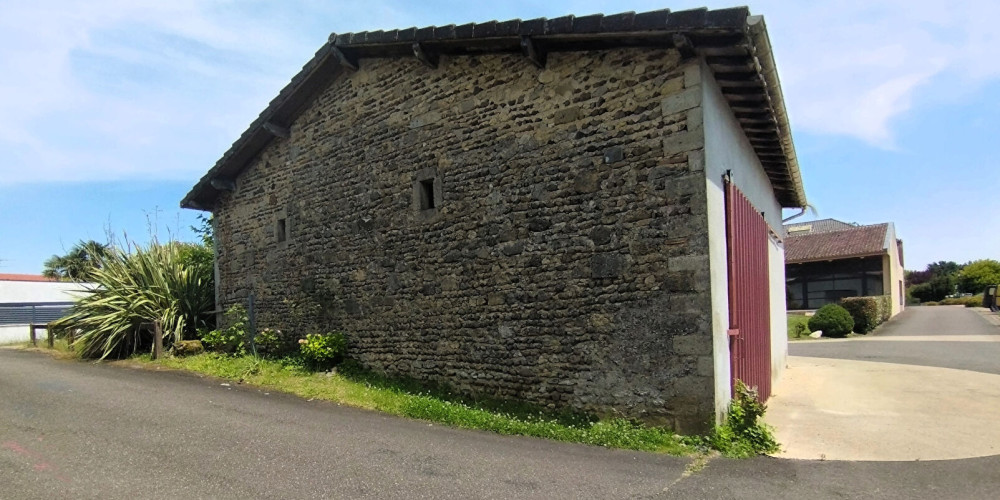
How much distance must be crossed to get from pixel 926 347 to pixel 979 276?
46197 millimetres

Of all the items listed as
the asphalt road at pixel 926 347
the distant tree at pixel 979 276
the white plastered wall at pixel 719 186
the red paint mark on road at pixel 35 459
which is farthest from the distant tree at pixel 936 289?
the red paint mark on road at pixel 35 459

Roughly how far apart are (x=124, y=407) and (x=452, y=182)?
509cm

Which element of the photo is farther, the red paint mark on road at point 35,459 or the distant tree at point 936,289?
the distant tree at point 936,289

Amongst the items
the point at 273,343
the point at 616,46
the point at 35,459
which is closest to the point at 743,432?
the point at 616,46

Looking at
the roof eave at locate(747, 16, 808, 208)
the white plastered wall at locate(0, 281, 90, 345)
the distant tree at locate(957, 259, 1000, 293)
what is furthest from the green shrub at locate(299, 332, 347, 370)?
the distant tree at locate(957, 259, 1000, 293)

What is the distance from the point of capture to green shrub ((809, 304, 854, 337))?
66.8 ft

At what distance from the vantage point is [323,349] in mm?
9641

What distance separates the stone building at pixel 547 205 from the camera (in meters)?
6.24

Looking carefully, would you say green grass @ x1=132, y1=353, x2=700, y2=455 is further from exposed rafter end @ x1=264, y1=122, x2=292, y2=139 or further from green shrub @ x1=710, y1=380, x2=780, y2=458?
exposed rafter end @ x1=264, y1=122, x2=292, y2=139

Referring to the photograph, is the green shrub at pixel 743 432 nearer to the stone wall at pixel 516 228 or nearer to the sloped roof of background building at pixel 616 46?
the stone wall at pixel 516 228

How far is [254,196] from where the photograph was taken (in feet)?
38.8

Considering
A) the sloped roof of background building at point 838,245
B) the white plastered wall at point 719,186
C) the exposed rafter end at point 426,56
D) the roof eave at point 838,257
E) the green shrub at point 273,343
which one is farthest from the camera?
the sloped roof of background building at point 838,245

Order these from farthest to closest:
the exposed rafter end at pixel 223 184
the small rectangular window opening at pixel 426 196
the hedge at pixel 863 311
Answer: the hedge at pixel 863 311
the exposed rafter end at pixel 223 184
the small rectangular window opening at pixel 426 196

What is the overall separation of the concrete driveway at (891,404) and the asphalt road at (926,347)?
3 cm
